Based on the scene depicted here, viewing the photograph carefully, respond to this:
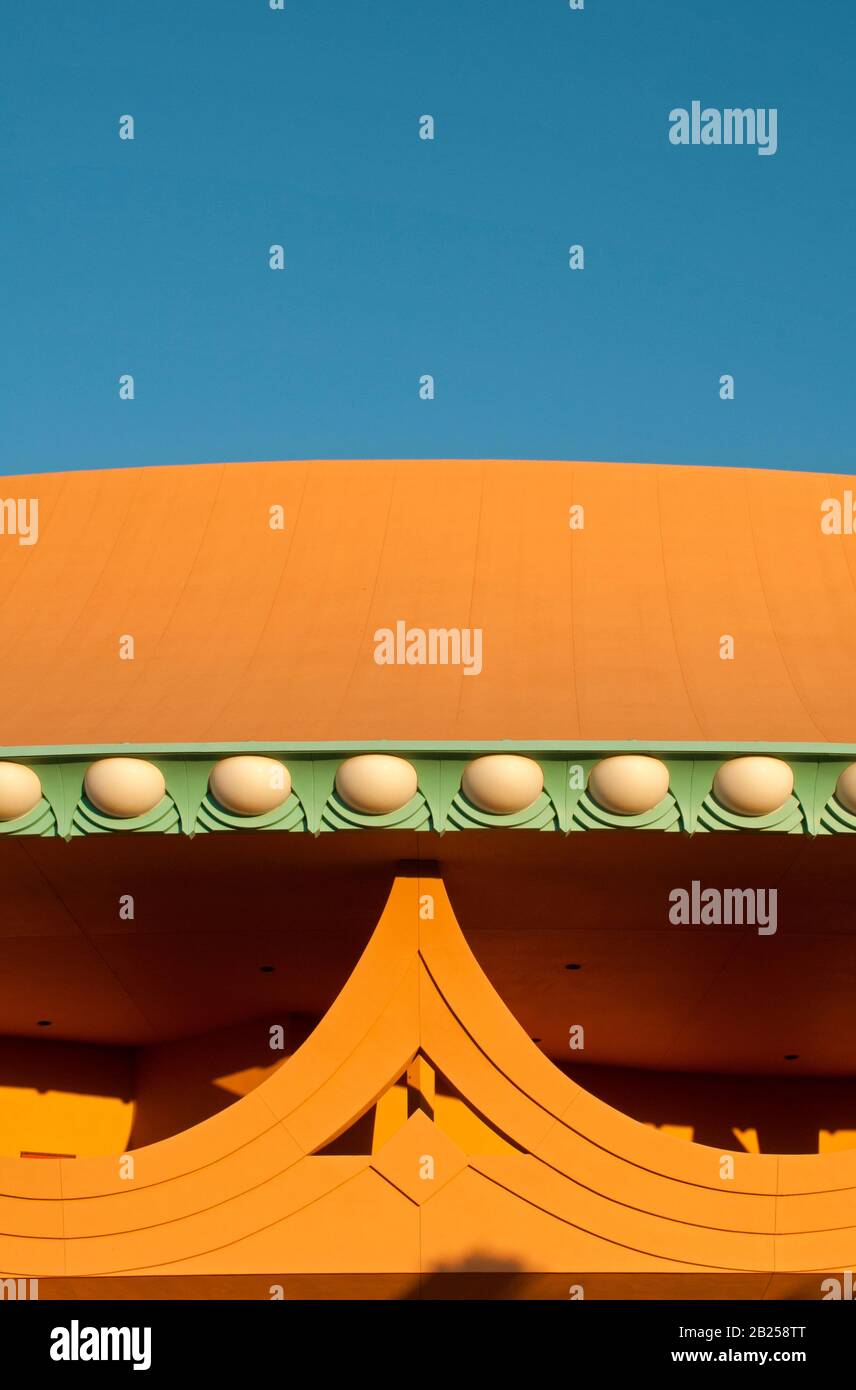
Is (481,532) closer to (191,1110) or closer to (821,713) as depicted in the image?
(821,713)

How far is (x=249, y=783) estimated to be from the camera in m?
9.48

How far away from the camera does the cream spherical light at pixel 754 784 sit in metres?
9.46

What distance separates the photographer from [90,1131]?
1479 centimetres

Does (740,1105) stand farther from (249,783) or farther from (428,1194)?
(249,783)

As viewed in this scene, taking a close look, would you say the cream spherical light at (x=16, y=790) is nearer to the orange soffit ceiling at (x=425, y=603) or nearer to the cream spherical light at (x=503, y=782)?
the orange soffit ceiling at (x=425, y=603)

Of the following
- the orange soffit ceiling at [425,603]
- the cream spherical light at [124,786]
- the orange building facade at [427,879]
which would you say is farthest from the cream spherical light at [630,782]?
the cream spherical light at [124,786]

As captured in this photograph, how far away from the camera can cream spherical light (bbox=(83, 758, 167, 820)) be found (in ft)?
31.3

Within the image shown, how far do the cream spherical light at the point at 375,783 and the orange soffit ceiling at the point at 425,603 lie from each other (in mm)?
956

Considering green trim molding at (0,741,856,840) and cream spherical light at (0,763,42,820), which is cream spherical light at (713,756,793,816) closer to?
green trim molding at (0,741,856,840)

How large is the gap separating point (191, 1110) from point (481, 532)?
16.6ft

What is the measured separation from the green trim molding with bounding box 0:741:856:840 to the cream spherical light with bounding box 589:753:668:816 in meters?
0.10

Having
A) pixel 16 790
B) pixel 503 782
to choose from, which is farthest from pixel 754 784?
pixel 16 790
